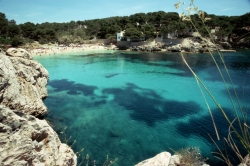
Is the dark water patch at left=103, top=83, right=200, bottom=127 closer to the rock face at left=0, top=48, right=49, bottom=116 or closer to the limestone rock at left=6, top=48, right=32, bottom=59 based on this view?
the rock face at left=0, top=48, right=49, bottom=116

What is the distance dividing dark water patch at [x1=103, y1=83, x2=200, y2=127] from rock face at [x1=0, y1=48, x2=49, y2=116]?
843 centimetres

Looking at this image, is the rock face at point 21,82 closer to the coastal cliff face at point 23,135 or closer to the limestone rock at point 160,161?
the coastal cliff face at point 23,135

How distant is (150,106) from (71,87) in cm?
1312

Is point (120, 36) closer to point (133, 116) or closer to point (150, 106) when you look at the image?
point (150, 106)

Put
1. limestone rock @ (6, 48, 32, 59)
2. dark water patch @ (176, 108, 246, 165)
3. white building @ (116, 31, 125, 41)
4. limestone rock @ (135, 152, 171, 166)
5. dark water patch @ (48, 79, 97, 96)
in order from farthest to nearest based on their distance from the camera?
white building @ (116, 31, 125, 41)
dark water patch @ (48, 79, 97, 96)
limestone rock @ (6, 48, 32, 59)
dark water patch @ (176, 108, 246, 165)
limestone rock @ (135, 152, 171, 166)

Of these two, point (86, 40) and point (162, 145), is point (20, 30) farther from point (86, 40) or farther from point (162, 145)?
point (162, 145)

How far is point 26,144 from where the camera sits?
5699 millimetres

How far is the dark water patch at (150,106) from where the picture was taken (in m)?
16.3

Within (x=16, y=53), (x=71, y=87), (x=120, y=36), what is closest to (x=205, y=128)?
(x=16, y=53)

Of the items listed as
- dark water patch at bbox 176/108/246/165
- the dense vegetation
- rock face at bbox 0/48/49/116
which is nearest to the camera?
rock face at bbox 0/48/49/116

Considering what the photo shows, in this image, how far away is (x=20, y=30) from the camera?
74.6 metres

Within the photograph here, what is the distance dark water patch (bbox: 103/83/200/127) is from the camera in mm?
16253

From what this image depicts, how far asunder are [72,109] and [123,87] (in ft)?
32.1

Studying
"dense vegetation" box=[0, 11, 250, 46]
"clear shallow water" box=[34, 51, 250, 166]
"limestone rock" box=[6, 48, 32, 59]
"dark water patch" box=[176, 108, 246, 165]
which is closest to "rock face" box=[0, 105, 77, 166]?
"clear shallow water" box=[34, 51, 250, 166]
